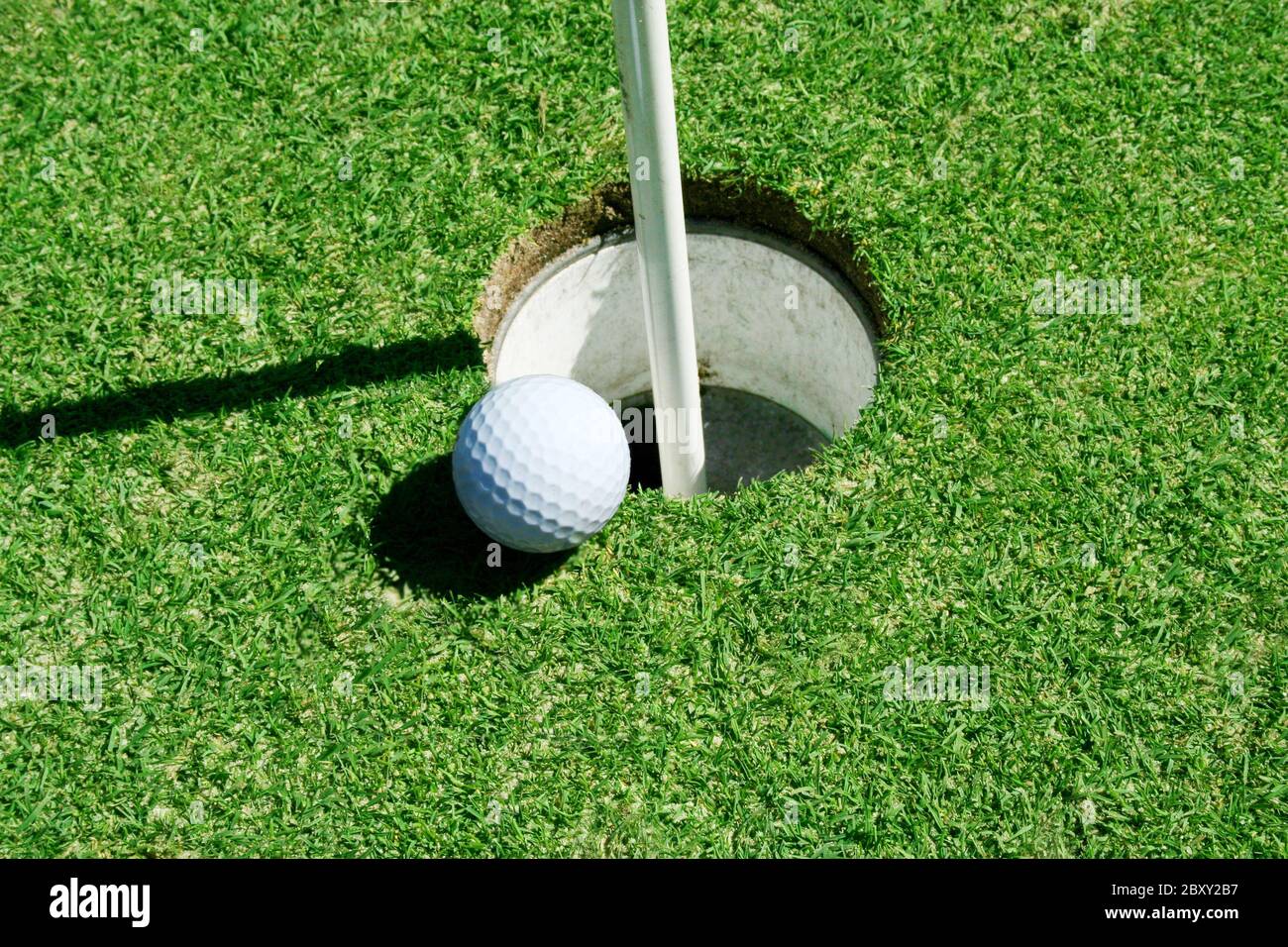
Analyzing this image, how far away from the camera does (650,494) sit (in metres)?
4.65

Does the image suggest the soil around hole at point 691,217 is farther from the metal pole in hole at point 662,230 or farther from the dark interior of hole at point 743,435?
the dark interior of hole at point 743,435

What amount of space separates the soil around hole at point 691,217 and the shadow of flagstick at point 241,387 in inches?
11.6

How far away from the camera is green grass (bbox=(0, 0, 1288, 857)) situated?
4.17 meters

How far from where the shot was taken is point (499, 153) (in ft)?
17.8

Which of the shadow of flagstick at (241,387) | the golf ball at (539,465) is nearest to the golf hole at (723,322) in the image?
the shadow of flagstick at (241,387)

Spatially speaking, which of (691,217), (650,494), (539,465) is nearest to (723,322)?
(691,217)

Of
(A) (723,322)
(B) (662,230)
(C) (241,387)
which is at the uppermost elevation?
(A) (723,322)

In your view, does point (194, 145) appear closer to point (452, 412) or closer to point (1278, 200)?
point (452, 412)

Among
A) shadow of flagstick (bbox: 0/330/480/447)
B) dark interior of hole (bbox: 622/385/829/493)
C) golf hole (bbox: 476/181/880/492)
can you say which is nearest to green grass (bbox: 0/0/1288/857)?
shadow of flagstick (bbox: 0/330/480/447)

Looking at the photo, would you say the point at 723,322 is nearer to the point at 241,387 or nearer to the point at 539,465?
the point at 539,465

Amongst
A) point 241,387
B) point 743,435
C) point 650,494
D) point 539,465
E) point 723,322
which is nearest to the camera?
point 539,465

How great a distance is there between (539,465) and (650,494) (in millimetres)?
625

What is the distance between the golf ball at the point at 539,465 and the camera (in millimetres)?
4191

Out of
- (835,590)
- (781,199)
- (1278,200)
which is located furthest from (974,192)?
(835,590)
